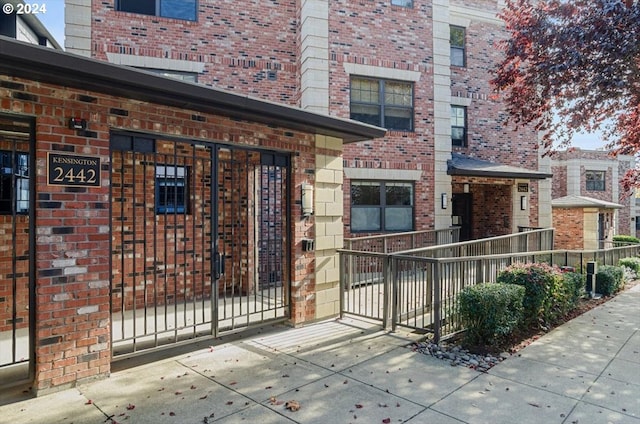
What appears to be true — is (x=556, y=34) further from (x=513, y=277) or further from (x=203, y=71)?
(x=203, y=71)

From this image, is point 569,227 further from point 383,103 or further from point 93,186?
point 93,186

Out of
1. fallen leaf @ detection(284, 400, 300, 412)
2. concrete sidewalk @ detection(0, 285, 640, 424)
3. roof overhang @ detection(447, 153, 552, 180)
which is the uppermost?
roof overhang @ detection(447, 153, 552, 180)

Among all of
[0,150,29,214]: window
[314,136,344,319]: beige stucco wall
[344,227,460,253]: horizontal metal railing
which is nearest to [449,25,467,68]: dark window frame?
[344,227,460,253]: horizontal metal railing

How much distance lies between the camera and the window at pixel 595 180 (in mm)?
26188

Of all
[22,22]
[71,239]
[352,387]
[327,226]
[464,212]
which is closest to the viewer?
[71,239]

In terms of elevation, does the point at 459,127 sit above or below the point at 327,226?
above

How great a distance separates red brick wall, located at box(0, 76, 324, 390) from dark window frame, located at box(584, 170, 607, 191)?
2906 cm

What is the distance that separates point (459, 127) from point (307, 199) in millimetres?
9611

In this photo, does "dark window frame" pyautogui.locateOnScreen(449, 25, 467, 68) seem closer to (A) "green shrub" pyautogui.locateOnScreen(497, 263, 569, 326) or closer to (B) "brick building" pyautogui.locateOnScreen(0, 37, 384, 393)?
(B) "brick building" pyautogui.locateOnScreen(0, 37, 384, 393)

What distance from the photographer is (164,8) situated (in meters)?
10.3

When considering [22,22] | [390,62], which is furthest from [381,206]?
[22,22]

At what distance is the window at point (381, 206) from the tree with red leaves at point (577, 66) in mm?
3559

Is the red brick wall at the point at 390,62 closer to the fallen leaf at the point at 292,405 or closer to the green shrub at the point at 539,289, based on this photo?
the green shrub at the point at 539,289

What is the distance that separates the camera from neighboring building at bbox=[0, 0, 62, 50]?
26.2 feet
